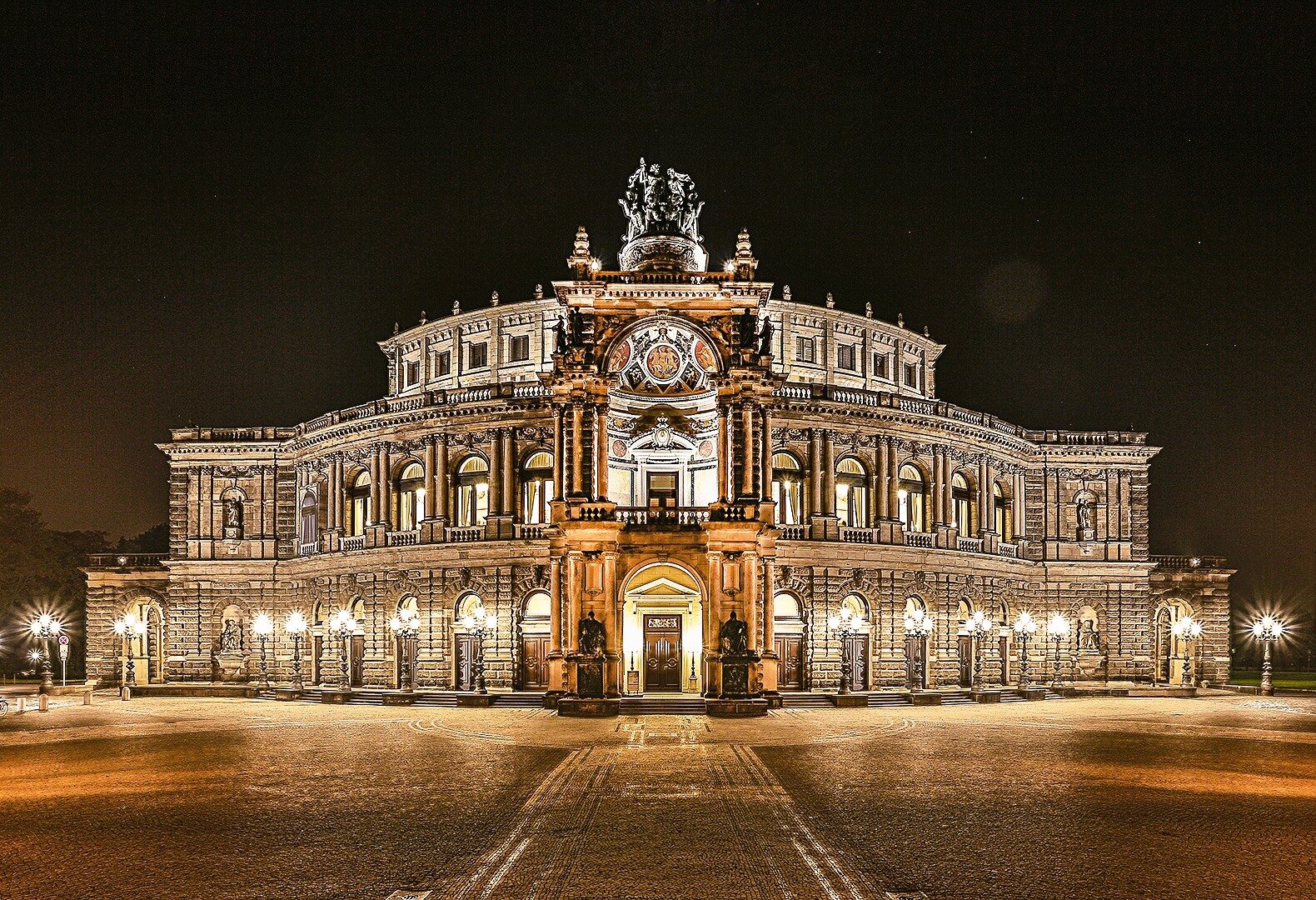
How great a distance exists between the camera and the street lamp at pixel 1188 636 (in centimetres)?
6969

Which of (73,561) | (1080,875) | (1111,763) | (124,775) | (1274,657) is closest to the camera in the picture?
(1080,875)

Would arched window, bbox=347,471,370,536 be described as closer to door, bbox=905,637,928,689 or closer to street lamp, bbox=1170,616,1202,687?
door, bbox=905,637,928,689

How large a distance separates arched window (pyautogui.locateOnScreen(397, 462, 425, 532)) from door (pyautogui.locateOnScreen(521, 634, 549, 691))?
976 cm

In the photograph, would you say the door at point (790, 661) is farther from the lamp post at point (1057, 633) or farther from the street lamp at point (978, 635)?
the lamp post at point (1057, 633)

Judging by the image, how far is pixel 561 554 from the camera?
4797 cm

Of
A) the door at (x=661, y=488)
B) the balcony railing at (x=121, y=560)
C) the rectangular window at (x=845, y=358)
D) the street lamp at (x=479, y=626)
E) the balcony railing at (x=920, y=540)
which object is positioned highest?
the rectangular window at (x=845, y=358)

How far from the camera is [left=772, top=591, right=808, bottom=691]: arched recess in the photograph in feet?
188

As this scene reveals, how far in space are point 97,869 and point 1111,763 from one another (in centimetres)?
2206

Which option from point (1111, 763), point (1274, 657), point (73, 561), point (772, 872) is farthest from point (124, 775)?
point (1274, 657)

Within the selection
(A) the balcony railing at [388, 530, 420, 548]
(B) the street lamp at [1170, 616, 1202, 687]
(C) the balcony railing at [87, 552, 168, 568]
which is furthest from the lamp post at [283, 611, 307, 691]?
(B) the street lamp at [1170, 616, 1202, 687]

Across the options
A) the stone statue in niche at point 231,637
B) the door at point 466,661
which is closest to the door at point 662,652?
the door at point 466,661

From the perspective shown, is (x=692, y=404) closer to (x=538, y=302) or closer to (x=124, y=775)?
(x=538, y=302)

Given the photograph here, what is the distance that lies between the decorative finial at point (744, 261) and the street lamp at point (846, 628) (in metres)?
18.4

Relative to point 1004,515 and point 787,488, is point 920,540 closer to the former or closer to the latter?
point 787,488
